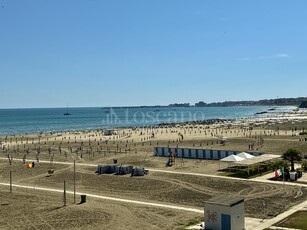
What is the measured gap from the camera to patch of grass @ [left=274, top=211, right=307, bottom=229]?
21.4 meters

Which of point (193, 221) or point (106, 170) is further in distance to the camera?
point (106, 170)

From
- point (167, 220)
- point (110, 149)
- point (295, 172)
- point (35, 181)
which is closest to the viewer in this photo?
point (167, 220)

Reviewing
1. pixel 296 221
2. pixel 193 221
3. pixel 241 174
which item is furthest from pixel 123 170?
pixel 296 221

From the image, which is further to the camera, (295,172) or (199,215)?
(295,172)

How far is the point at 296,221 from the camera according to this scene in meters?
22.2

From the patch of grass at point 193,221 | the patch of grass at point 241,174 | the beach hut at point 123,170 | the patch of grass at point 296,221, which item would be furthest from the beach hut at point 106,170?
the patch of grass at point 296,221

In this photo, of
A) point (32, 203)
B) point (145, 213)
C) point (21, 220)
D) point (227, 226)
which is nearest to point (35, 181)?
point (32, 203)

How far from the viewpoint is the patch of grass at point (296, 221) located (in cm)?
2136

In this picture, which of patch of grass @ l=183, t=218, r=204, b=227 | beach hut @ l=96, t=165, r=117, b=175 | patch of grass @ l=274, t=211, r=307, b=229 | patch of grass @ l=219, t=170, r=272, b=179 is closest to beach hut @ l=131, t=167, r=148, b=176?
beach hut @ l=96, t=165, r=117, b=175

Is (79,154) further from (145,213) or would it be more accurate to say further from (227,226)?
(227,226)

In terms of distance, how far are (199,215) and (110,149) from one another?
41488 millimetres

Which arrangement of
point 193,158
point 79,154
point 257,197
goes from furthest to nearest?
point 79,154 → point 193,158 → point 257,197

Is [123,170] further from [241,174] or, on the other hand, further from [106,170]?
[241,174]

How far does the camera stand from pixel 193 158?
50.9 m
